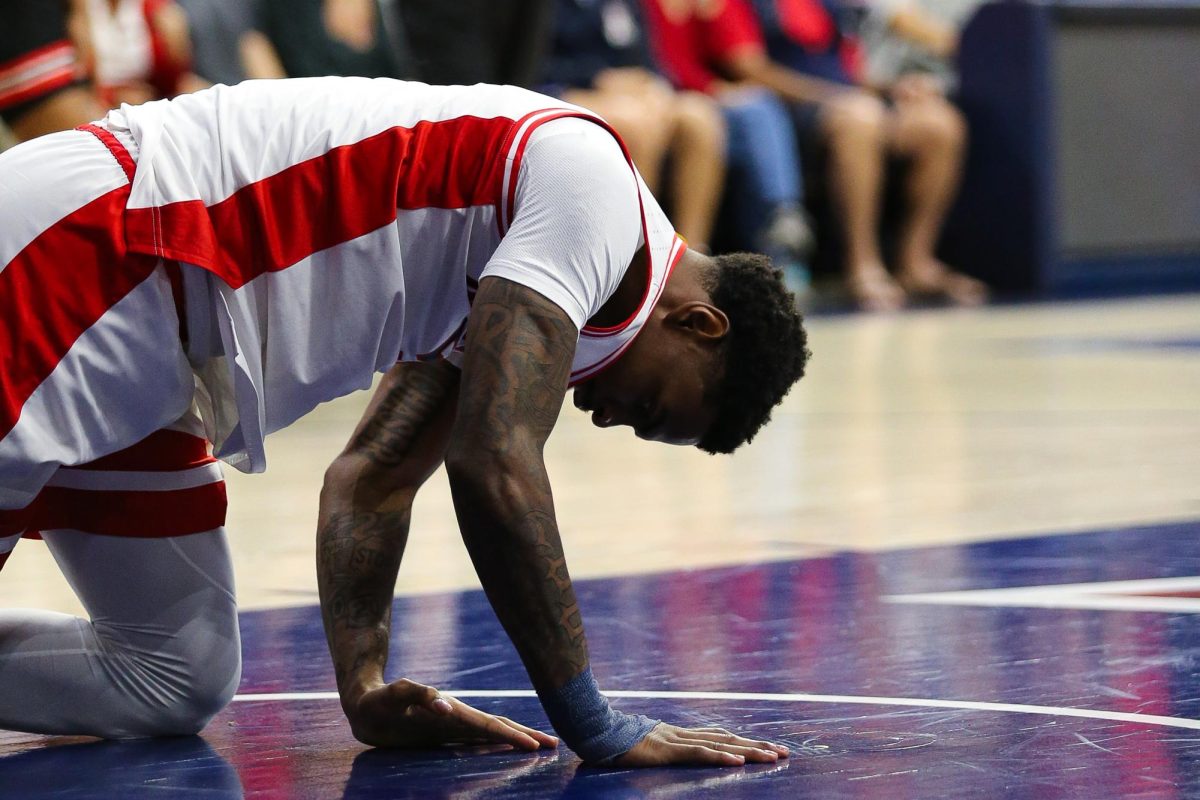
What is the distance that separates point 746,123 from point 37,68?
584cm

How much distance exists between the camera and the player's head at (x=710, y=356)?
2334 mm

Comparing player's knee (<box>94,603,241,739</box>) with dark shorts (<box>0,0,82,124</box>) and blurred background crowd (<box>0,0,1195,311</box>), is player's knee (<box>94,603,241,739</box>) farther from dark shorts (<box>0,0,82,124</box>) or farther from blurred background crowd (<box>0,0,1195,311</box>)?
blurred background crowd (<box>0,0,1195,311</box>)

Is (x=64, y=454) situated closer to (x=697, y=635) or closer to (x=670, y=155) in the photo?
(x=697, y=635)

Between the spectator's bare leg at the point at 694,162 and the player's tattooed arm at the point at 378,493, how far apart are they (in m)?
7.03

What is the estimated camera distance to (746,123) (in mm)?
10125

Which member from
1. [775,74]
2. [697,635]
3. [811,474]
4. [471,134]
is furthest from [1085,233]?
[471,134]

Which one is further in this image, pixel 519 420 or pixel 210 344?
pixel 210 344

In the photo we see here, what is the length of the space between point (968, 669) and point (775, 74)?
8.17m

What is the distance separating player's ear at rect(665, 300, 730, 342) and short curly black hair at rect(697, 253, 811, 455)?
0.02 metres

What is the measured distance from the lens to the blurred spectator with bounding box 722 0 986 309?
1062 centimetres

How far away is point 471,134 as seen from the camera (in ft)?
7.39

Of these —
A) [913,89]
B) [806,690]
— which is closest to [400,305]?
[806,690]

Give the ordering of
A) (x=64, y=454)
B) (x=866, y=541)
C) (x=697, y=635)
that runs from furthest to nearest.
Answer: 1. (x=866, y=541)
2. (x=697, y=635)
3. (x=64, y=454)

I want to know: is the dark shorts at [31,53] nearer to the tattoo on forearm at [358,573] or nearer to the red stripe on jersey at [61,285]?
the tattoo on forearm at [358,573]
